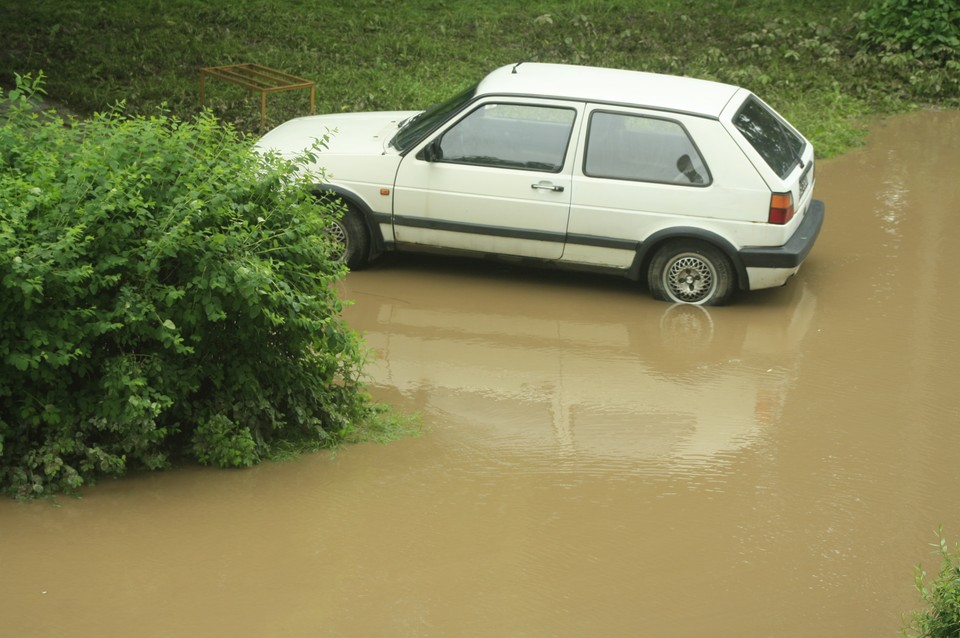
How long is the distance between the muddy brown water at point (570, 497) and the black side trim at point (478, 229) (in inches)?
20.0

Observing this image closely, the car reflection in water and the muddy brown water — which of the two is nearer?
the muddy brown water

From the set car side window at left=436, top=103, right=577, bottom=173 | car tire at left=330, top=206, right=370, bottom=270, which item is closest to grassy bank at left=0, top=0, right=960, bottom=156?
car tire at left=330, top=206, right=370, bottom=270

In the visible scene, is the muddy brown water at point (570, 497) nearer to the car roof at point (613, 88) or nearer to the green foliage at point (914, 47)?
the car roof at point (613, 88)

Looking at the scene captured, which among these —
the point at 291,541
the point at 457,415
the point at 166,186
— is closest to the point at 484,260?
the point at 457,415

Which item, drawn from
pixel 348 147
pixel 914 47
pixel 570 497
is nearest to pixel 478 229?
pixel 348 147

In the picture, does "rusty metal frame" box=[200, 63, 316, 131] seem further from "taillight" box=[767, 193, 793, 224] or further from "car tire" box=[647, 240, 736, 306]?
"taillight" box=[767, 193, 793, 224]

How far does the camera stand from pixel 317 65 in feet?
→ 48.0

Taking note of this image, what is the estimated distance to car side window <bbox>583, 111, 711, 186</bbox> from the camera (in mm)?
8641

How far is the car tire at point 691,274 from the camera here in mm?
8781

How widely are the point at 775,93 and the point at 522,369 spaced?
8296 mm

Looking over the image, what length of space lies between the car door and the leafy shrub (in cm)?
895

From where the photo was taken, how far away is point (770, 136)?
9.07 m

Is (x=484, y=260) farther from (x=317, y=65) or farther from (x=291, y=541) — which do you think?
(x=317, y=65)

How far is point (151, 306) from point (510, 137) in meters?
3.92
